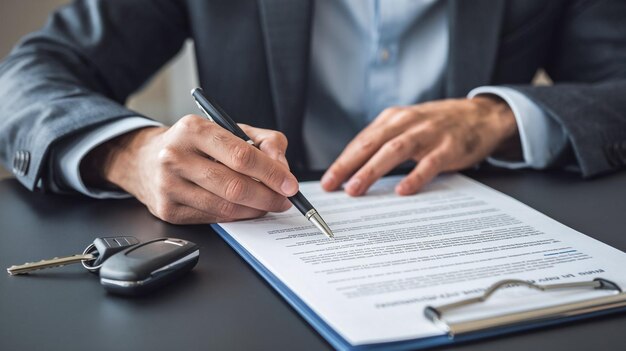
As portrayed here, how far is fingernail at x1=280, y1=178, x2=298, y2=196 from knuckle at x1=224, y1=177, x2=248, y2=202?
4cm

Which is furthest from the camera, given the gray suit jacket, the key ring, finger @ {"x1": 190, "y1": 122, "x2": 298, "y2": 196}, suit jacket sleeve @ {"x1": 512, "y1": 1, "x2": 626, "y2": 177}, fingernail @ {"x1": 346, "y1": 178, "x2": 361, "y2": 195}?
the gray suit jacket

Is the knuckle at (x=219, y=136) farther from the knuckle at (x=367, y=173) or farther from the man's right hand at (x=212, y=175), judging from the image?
the knuckle at (x=367, y=173)

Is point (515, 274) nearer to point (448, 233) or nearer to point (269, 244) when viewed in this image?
point (448, 233)

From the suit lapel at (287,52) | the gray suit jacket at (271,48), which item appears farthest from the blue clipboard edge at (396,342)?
the suit lapel at (287,52)

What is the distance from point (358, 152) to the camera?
0.86 meters

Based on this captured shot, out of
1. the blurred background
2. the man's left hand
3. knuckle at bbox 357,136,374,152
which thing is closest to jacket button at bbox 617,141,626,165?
the man's left hand

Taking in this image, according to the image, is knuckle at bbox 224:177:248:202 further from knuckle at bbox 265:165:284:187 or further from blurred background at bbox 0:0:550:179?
blurred background at bbox 0:0:550:179

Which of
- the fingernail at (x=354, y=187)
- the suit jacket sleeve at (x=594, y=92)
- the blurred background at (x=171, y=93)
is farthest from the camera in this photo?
the blurred background at (x=171, y=93)

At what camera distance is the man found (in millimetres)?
710

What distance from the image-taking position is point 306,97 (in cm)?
131

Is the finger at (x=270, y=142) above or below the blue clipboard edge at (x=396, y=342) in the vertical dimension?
above

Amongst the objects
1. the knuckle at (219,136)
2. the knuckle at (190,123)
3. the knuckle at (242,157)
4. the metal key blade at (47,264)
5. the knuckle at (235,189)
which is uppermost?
the knuckle at (190,123)

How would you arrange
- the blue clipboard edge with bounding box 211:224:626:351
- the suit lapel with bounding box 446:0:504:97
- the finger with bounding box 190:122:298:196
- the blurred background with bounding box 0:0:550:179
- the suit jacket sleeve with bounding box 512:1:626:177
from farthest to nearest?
the blurred background with bounding box 0:0:550:179 < the suit lapel with bounding box 446:0:504:97 < the suit jacket sleeve with bounding box 512:1:626:177 < the finger with bounding box 190:122:298:196 < the blue clipboard edge with bounding box 211:224:626:351

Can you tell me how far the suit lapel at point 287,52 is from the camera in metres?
1.18
